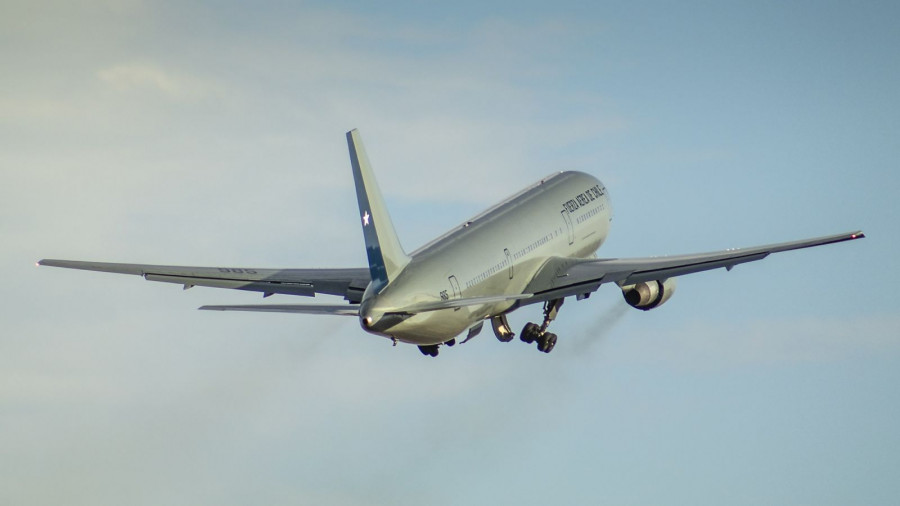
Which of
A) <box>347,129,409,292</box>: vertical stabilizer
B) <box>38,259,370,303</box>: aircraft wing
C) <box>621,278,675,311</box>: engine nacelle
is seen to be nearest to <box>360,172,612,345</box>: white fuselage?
<box>347,129,409,292</box>: vertical stabilizer

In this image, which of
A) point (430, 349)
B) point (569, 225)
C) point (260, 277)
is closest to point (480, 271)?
point (430, 349)

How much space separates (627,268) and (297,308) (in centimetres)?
1950

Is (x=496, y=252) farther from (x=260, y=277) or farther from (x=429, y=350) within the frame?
(x=260, y=277)

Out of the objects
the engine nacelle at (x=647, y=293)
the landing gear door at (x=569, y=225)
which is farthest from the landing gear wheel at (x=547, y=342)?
the landing gear door at (x=569, y=225)

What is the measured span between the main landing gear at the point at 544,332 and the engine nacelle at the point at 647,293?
3763 millimetres

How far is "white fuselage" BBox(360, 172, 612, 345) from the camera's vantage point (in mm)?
64750

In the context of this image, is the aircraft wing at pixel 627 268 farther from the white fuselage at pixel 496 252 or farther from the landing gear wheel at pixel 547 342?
the landing gear wheel at pixel 547 342

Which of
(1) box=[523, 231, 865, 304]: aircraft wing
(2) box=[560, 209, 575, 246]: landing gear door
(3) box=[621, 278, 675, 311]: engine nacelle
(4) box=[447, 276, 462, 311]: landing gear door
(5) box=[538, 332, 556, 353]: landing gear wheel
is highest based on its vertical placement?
(2) box=[560, 209, 575, 246]: landing gear door

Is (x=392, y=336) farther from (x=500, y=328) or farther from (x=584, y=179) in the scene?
(x=584, y=179)

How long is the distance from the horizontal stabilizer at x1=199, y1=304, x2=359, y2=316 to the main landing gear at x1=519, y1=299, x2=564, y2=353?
15930 millimetres

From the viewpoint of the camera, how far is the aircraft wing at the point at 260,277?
72.3m

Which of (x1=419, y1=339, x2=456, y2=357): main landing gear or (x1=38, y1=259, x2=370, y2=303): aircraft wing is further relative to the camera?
(x1=419, y1=339, x2=456, y2=357): main landing gear

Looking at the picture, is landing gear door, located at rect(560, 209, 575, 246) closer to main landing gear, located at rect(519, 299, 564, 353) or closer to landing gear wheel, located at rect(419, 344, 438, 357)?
main landing gear, located at rect(519, 299, 564, 353)

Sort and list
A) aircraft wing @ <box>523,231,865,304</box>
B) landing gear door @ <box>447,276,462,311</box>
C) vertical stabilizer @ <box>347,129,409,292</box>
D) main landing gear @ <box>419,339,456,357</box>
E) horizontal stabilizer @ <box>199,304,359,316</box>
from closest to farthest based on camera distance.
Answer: horizontal stabilizer @ <box>199,304,359,316</box>, vertical stabilizer @ <box>347,129,409,292</box>, landing gear door @ <box>447,276,462,311</box>, aircraft wing @ <box>523,231,865,304</box>, main landing gear @ <box>419,339,456,357</box>
